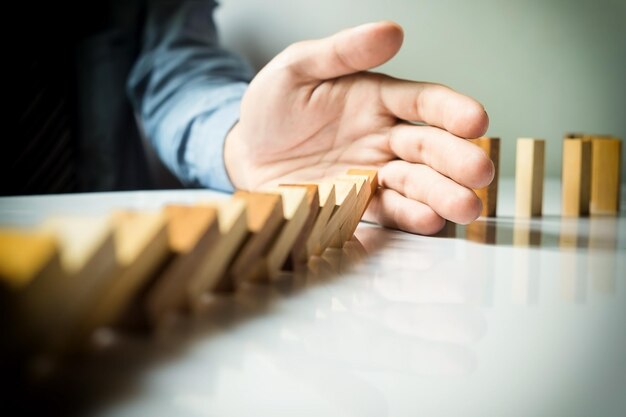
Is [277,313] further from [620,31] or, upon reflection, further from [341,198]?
[620,31]

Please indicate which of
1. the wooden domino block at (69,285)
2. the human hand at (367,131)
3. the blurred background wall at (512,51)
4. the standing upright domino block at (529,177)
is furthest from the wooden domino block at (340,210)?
the blurred background wall at (512,51)

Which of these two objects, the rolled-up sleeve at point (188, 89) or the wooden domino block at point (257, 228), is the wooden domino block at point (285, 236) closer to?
the wooden domino block at point (257, 228)

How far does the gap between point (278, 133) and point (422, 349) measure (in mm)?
552

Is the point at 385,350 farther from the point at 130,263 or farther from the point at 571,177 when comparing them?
the point at 571,177

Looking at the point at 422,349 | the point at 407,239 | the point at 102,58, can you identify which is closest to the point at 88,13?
the point at 102,58

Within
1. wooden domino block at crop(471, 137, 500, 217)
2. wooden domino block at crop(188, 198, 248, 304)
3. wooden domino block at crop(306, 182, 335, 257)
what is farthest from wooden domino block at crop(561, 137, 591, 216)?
wooden domino block at crop(188, 198, 248, 304)

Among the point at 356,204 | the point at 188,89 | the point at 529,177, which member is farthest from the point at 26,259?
the point at 188,89

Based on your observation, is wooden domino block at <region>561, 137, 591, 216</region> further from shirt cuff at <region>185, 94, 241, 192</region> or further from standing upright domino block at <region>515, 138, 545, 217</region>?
shirt cuff at <region>185, 94, 241, 192</region>

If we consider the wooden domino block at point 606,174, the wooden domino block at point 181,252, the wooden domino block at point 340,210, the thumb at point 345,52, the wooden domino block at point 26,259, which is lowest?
the wooden domino block at point 606,174

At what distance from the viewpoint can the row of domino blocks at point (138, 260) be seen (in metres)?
0.21

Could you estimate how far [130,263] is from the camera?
254 mm

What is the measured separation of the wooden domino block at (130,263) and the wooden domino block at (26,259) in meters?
0.04

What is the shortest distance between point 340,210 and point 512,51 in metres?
1.30

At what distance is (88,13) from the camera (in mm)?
1535
